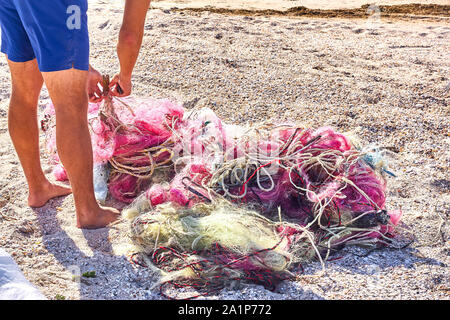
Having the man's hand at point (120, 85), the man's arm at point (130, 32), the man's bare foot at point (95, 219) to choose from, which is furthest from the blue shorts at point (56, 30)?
the man's bare foot at point (95, 219)

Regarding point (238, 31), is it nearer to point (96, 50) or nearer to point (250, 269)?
point (96, 50)

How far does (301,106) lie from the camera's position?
3904mm

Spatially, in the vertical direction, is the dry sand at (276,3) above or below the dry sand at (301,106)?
above

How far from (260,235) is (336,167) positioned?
0.66 m

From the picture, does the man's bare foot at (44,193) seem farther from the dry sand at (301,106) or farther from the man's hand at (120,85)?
the man's hand at (120,85)

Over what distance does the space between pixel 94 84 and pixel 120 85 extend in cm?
15

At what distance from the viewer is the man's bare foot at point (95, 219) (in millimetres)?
2367

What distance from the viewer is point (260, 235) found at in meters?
2.18

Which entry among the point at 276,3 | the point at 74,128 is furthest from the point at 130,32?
the point at 276,3

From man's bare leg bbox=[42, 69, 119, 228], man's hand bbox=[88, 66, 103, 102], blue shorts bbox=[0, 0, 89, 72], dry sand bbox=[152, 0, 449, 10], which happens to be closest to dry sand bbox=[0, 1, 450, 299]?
man's bare leg bbox=[42, 69, 119, 228]

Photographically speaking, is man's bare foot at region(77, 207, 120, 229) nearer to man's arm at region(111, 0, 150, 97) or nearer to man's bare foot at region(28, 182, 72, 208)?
man's bare foot at region(28, 182, 72, 208)

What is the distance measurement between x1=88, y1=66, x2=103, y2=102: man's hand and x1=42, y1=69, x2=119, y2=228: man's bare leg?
13.1 inches

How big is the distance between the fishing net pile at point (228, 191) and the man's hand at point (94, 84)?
17 cm
